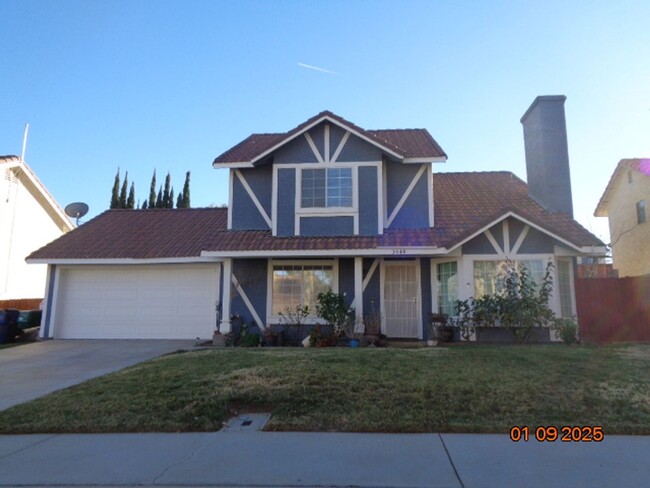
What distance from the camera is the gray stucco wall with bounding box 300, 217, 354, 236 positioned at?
12.9 meters

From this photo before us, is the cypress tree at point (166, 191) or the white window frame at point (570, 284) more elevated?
the cypress tree at point (166, 191)

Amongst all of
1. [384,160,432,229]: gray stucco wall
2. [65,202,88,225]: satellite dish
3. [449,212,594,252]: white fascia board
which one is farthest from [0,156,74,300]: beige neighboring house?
[449,212,594,252]: white fascia board

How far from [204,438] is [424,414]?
2.66m

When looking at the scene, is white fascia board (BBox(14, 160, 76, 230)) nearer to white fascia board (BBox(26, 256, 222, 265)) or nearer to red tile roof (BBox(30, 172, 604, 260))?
red tile roof (BBox(30, 172, 604, 260))

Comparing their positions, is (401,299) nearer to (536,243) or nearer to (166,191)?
(536,243)

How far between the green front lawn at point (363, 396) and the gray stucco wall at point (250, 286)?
15.0 ft

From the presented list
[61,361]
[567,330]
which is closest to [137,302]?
[61,361]

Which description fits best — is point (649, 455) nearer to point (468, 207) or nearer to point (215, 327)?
point (468, 207)

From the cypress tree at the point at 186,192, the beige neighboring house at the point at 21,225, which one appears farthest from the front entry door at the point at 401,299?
the cypress tree at the point at 186,192

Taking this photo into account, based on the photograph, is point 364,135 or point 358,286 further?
point 364,135

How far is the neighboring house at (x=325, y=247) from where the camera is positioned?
12070mm

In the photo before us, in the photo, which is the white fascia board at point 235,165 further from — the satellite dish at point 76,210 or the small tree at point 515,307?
the satellite dish at point 76,210

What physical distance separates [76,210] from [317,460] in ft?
72.7

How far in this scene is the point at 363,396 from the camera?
247 inches
